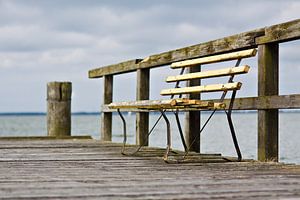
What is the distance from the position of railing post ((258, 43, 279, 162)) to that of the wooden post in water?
Answer: 4581 mm

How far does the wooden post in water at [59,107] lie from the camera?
9.55 metres

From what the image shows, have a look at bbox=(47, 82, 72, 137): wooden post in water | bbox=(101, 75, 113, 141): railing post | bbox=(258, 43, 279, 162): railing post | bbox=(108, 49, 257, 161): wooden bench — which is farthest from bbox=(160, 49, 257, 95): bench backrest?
bbox=(47, 82, 72, 137): wooden post in water

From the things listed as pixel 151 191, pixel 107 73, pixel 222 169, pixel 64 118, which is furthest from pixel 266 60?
pixel 64 118

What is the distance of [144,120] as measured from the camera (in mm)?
7805

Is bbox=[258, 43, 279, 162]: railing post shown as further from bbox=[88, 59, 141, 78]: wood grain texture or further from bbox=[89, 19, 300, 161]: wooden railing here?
bbox=[88, 59, 141, 78]: wood grain texture

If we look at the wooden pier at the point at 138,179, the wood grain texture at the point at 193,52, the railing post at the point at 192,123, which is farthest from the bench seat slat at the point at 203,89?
the wooden pier at the point at 138,179

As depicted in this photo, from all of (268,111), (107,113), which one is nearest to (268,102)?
(268,111)

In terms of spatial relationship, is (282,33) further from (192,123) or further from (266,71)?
(192,123)

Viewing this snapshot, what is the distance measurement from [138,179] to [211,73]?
2.09 m

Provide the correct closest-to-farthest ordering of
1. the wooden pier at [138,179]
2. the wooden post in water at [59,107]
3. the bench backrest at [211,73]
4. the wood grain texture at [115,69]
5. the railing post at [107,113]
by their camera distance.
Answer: the wooden pier at [138,179] < the bench backrest at [211,73] < the wood grain texture at [115,69] < the railing post at [107,113] < the wooden post in water at [59,107]

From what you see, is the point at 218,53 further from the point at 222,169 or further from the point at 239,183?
the point at 239,183

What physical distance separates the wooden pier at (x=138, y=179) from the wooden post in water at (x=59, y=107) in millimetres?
3619

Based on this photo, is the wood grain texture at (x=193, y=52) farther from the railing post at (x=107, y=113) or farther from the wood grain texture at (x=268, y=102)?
the wood grain texture at (x=268, y=102)

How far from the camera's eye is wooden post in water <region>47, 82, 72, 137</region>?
9.55m
